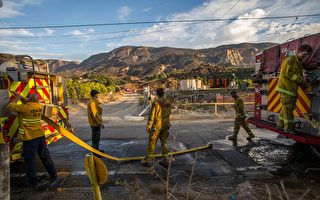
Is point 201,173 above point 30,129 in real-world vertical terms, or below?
below

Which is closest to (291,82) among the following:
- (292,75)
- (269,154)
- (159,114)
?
(292,75)

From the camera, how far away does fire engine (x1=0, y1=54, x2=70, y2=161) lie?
443cm

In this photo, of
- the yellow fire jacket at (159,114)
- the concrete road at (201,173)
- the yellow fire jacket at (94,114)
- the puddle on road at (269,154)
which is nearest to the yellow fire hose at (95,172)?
the concrete road at (201,173)

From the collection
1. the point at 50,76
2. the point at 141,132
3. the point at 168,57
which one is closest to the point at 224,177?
the point at 50,76

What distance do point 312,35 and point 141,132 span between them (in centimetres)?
674

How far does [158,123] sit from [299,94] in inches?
117

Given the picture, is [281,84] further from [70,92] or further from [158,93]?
[70,92]

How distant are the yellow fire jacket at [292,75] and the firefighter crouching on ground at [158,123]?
2411 mm

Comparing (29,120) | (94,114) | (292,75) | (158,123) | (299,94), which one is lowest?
(158,123)

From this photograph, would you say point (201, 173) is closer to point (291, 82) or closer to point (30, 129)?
point (291, 82)

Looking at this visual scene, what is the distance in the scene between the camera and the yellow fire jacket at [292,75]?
4789 millimetres

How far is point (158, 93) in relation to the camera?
569cm

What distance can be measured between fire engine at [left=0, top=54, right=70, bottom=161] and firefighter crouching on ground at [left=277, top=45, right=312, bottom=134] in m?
4.76

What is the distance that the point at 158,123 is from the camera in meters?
5.69
